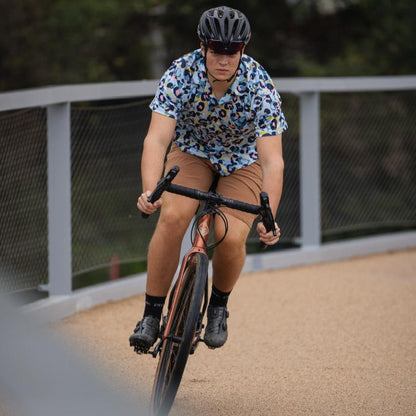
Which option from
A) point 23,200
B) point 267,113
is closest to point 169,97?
point 267,113

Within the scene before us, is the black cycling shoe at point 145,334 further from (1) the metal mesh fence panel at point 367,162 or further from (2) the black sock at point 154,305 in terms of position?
(1) the metal mesh fence panel at point 367,162

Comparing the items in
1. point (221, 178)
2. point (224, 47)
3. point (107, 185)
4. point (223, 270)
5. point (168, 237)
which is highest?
point (224, 47)

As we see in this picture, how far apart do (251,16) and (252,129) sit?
9413 millimetres

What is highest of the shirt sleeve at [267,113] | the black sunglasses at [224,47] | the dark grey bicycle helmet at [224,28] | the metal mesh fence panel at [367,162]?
the dark grey bicycle helmet at [224,28]

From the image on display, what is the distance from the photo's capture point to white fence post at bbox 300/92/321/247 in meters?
9.74

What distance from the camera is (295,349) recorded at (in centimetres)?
699

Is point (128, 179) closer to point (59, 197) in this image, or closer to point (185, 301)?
point (59, 197)

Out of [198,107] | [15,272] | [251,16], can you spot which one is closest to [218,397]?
[198,107]

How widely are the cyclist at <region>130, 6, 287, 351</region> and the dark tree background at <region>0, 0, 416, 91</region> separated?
8052mm

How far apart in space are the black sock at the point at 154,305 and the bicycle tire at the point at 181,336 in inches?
9.9

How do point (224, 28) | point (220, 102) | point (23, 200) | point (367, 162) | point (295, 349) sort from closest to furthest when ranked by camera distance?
1. point (224, 28)
2. point (220, 102)
3. point (295, 349)
4. point (23, 200)
5. point (367, 162)

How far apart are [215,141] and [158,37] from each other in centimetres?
1000

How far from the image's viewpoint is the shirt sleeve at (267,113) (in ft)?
17.5

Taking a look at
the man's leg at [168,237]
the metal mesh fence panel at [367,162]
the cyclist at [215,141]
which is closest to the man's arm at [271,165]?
the cyclist at [215,141]
